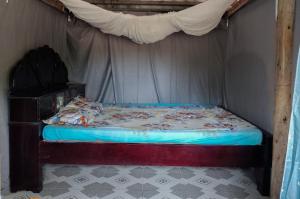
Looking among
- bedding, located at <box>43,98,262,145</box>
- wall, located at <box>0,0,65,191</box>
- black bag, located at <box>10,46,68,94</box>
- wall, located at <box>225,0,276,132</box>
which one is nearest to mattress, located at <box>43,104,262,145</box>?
bedding, located at <box>43,98,262,145</box>

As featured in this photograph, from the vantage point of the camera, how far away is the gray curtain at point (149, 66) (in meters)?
4.75

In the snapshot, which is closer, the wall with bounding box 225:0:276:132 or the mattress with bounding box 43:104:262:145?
the mattress with bounding box 43:104:262:145

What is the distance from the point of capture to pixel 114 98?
4.80 m

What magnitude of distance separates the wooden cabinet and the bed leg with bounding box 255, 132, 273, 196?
2265mm

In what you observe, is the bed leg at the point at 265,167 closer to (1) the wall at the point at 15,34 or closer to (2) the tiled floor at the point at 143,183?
(2) the tiled floor at the point at 143,183

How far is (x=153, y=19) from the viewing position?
3.54 metres

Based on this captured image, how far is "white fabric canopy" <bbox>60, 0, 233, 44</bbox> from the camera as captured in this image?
3.16 meters

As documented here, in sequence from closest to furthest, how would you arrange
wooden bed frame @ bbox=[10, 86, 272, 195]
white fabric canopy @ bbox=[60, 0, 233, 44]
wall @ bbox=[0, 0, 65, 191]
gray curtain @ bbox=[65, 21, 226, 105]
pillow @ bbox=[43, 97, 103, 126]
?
wall @ bbox=[0, 0, 65, 191]
wooden bed frame @ bbox=[10, 86, 272, 195]
pillow @ bbox=[43, 97, 103, 126]
white fabric canopy @ bbox=[60, 0, 233, 44]
gray curtain @ bbox=[65, 21, 226, 105]

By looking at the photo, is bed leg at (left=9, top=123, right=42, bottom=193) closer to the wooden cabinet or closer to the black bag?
the wooden cabinet

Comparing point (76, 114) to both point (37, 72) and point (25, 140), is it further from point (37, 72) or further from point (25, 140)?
point (37, 72)

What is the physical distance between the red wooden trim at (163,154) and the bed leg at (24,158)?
20 centimetres

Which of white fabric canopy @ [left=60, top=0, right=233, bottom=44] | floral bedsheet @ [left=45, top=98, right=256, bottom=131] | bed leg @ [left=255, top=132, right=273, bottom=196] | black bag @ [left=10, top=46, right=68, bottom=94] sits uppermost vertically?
white fabric canopy @ [left=60, top=0, right=233, bottom=44]

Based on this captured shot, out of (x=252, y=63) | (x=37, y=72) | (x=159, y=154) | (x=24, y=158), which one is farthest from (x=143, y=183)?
(x=252, y=63)

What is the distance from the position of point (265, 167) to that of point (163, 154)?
1052 mm
